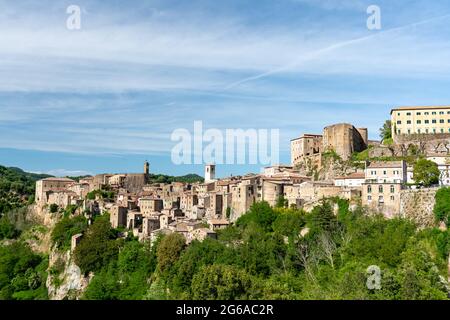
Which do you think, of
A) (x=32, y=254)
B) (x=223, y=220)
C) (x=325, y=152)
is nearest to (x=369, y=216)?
(x=223, y=220)

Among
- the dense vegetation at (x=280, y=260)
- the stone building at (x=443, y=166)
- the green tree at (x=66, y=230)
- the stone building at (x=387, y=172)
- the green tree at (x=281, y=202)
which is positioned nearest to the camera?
the dense vegetation at (x=280, y=260)

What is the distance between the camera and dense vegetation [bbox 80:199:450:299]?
32500mm

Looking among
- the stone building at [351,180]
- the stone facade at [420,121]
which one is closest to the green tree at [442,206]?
the stone building at [351,180]

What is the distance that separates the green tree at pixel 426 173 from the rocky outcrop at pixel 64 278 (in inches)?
1257

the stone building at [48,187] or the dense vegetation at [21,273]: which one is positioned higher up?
the stone building at [48,187]

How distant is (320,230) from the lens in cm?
4456

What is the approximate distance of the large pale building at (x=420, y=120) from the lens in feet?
197

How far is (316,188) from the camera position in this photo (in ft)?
168

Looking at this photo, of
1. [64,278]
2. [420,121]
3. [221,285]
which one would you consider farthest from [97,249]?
[420,121]

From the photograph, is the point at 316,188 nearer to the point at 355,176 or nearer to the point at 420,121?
the point at 355,176

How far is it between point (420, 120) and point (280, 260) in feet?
87.5

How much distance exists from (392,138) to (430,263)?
29.8m

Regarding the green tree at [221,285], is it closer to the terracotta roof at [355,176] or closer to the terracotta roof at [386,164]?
the terracotta roof at [355,176]

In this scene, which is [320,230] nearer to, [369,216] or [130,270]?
[369,216]
